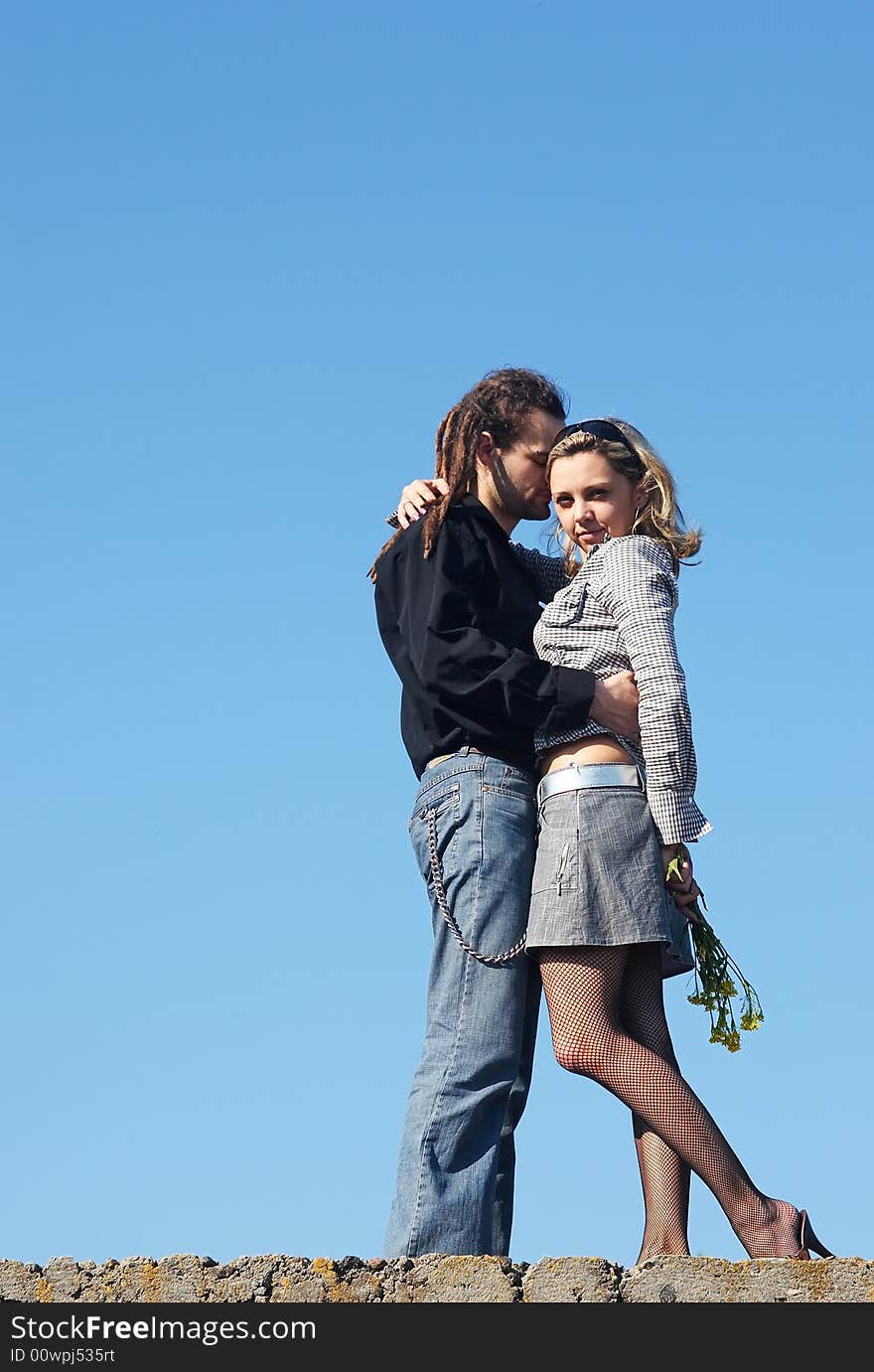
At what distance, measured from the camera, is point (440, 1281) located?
3605mm

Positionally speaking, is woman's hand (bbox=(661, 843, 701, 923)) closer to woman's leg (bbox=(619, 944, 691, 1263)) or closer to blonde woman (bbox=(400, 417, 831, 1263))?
blonde woman (bbox=(400, 417, 831, 1263))

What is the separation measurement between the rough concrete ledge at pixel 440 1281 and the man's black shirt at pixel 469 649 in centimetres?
151

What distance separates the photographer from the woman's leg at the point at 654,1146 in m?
4.36

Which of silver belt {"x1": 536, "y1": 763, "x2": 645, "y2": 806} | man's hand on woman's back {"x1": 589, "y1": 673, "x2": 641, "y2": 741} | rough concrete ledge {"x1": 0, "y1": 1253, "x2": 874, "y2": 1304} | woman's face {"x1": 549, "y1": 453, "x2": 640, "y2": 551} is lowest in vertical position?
rough concrete ledge {"x1": 0, "y1": 1253, "x2": 874, "y2": 1304}

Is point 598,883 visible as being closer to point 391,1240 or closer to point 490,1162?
point 490,1162

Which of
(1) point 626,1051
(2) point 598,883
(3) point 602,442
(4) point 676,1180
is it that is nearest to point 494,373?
(3) point 602,442

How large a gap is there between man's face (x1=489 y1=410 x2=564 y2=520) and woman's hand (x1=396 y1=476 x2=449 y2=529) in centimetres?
17

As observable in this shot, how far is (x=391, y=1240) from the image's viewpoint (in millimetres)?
4262

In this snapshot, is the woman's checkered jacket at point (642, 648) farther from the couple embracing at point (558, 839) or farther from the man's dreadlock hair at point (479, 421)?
the man's dreadlock hair at point (479, 421)

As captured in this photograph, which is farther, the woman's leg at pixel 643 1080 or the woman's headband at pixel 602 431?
the woman's headband at pixel 602 431

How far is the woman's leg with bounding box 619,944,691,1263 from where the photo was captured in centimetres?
436

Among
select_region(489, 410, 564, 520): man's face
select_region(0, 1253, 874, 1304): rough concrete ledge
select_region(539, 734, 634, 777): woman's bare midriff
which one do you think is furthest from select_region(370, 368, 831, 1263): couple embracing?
select_region(0, 1253, 874, 1304): rough concrete ledge

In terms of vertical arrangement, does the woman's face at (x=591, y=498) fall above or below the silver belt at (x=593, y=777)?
above

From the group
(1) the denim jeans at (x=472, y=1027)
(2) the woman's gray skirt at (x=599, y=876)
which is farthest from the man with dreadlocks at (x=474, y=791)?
(2) the woman's gray skirt at (x=599, y=876)
